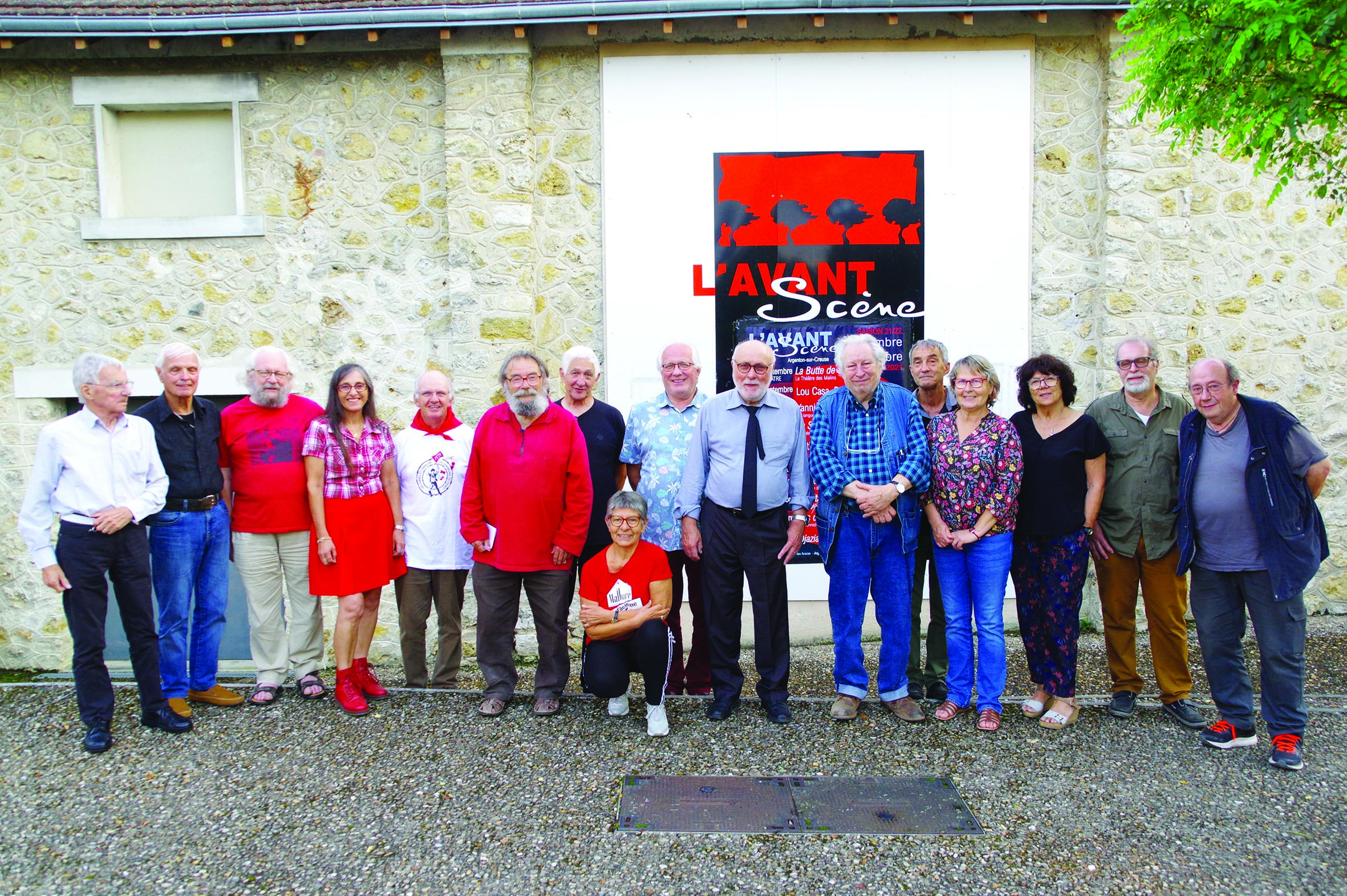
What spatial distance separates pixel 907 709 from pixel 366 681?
2980mm

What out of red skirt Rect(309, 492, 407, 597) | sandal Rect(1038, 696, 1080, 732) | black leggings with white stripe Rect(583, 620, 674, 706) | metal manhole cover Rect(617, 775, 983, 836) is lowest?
metal manhole cover Rect(617, 775, 983, 836)

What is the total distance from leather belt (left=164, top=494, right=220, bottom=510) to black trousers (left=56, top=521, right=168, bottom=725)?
0.19 meters

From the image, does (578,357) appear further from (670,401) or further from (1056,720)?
(1056,720)

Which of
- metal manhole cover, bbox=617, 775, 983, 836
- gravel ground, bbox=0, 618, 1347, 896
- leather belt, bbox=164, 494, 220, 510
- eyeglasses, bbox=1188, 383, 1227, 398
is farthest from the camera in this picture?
leather belt, bbox=164, 494, 220, 510

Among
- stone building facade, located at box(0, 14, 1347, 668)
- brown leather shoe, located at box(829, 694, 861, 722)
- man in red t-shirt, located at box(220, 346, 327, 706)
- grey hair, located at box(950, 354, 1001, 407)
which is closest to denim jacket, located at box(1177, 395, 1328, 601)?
grey hair, located at box(950, 354, 1001, 407)

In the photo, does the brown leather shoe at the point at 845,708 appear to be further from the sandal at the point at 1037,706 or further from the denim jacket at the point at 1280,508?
the denim jacket at the point at 1280,508

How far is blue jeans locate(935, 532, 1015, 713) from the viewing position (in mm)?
4098

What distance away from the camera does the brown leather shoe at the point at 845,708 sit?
423 centimetres

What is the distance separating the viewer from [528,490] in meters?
4.25

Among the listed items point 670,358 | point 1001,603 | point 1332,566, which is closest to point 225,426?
point 670,358

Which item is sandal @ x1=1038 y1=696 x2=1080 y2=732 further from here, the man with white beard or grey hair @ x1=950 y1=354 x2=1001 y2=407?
the man with white beard

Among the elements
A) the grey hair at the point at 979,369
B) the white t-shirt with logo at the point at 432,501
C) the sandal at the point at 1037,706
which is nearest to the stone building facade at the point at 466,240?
the white t-shirt with logo at the point at 432,501

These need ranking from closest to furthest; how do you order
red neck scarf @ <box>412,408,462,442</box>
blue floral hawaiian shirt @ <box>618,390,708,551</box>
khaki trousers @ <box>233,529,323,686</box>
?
blue floral hawaiian shirt @ <box>618,390,708,551</box>
khaki trousers @ <box>233,529,323,686</box>
red neck scarf @ <box>412,408,462,442</box>

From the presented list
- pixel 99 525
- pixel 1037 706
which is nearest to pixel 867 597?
pixel 1037 706
